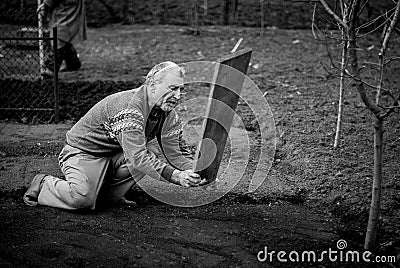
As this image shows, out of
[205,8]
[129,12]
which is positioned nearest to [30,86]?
[129,12]

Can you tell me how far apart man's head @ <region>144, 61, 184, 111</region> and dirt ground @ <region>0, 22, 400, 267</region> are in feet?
2.80

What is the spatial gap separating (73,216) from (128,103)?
2.96ft

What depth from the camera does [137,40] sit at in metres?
12.0

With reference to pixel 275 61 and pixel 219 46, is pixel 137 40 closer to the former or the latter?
pixel 219 46

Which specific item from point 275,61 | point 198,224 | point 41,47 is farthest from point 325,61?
point 198,224

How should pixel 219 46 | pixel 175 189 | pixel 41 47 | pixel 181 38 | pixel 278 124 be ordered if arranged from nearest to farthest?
1. pixel 175 189
2. pixel 278 124
3. pixel 41 47
4. pixel 219 46
5. pixel 181 38

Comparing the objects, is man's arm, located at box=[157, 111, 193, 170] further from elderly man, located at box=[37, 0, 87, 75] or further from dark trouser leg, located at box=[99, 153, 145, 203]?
elderly man, located at box=[37, 0, 87, 75]

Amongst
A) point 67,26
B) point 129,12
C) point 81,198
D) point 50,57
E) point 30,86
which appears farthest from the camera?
point 129,12

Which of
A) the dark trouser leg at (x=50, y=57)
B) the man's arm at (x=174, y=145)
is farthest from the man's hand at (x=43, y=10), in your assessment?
the man's arm at (x=174, y=145)

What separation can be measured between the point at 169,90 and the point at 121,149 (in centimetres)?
68

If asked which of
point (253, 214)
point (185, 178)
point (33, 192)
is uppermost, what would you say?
point (185, 178)

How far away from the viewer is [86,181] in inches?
190

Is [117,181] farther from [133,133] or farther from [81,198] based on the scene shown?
[133,133]

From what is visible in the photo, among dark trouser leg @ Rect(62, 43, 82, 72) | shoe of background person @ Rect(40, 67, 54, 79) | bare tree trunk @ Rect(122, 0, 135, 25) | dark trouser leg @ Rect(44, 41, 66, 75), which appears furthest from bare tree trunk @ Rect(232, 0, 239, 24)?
shoe of background person @ Rect(40, 67, 54, 79)
